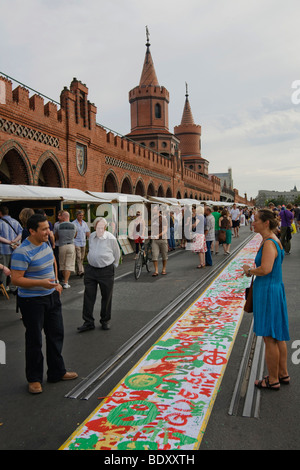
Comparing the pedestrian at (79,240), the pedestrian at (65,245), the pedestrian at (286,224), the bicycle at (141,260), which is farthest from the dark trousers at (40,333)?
the pedestrian at (286,224)

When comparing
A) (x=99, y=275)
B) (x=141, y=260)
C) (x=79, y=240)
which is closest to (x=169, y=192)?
(x=79, y=240)

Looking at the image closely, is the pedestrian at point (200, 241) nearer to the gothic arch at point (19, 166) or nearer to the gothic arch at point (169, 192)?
the gothic arch at point (19, 166)

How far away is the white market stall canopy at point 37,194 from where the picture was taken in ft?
31.2

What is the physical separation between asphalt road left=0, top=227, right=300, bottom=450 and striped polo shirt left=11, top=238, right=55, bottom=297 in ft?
3.48

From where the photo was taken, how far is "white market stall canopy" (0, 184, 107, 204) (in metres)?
9.50

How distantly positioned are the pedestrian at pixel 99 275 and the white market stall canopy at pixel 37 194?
4.04m

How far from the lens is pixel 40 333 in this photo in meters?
4.05

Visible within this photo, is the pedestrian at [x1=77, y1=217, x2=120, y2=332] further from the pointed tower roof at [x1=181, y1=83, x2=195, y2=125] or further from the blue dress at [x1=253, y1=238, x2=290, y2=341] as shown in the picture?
the pointed tower roof at [x1=181, y1=83, x2=195, y2=125]

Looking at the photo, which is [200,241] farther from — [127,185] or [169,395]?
[127,185]

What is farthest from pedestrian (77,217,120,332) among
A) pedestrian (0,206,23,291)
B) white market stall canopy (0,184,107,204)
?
white market stall canopy (0,184,107,204)

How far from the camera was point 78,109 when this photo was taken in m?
19.0

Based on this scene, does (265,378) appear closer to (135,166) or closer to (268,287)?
(268,287)

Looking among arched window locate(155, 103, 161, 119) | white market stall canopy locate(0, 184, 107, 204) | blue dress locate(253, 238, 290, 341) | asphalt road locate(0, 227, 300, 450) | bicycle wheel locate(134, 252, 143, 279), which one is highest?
arched window locate(155, 103, 161, 119)
